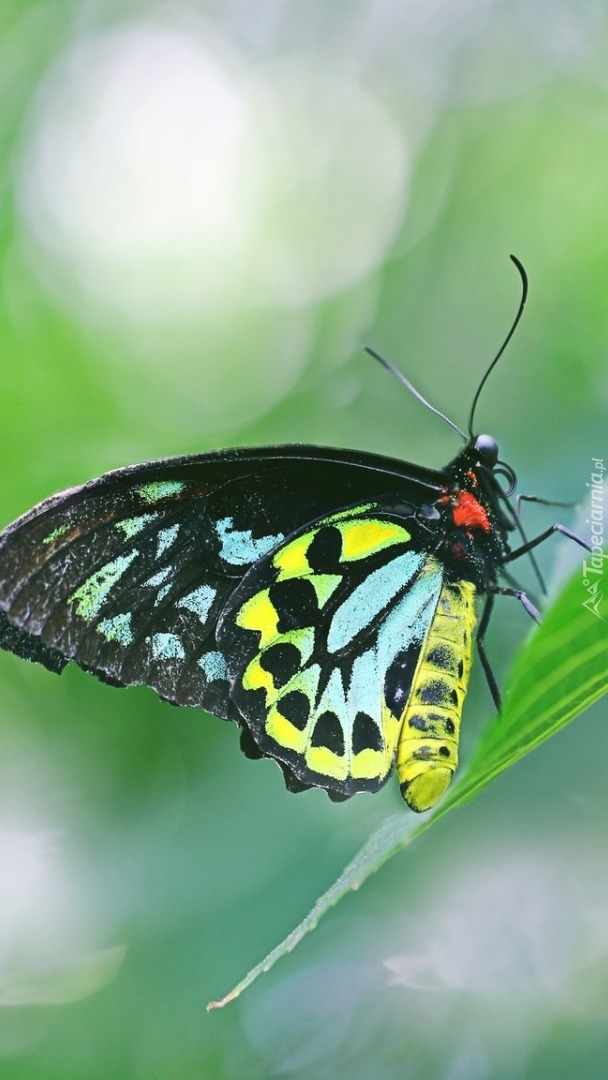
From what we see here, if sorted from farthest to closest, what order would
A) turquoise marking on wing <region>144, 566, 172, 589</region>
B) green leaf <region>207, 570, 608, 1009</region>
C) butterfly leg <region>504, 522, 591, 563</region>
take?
turquoise marking on wing <region>144, 566, 172, 589</region> < butterfly leg <region>504, 522, 591, 563</region> < green leaf <region>207, 570, 608, 1009</region>

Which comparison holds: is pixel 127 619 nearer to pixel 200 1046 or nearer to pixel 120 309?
pixel 200 1046

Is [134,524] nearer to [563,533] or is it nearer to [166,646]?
[166,646]

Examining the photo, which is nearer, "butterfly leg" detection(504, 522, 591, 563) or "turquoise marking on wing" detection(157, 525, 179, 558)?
"butterfly leg" detection(504, 522, 591, 563)

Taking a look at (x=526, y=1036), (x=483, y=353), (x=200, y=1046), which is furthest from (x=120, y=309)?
(x=526, y=1036)

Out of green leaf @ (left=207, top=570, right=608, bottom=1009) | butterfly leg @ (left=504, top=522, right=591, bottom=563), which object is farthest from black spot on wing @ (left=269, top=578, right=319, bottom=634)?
green leaf @ (left=207, top=570, right=608, bottom=1009)

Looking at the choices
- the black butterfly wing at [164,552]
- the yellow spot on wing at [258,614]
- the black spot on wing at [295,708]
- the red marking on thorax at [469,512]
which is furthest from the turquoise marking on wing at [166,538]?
the red marking on thorax at [469,512]

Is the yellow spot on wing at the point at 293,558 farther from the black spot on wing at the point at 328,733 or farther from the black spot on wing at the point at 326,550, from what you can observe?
the black spot on wing at the point at 328,733

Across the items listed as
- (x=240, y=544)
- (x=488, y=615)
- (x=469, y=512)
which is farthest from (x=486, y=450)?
(x=240, y=544)

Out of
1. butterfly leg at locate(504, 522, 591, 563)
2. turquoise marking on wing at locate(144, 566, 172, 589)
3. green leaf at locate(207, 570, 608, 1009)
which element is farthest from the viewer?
turquoise marking on wing at locate(144, 566, 172, 589)

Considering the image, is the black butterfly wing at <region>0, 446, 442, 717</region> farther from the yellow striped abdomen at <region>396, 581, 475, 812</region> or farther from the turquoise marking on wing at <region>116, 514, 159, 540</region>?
the yellow striped abdomen at <region>396, 581, 475, 812</region>
